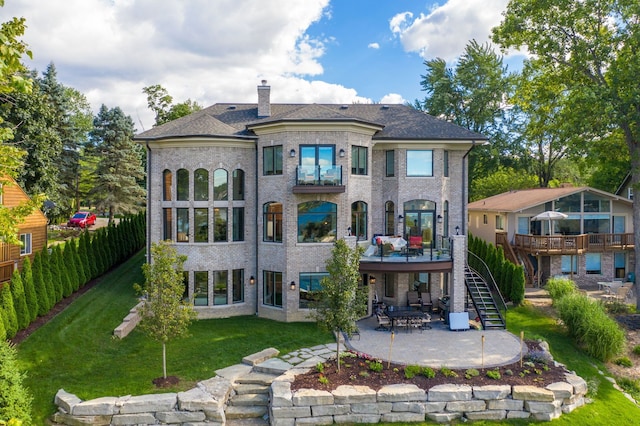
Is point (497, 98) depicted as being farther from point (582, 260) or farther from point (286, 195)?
point (286, 195)

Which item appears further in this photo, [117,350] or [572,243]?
[572,243]

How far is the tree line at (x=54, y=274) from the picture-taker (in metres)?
14.0

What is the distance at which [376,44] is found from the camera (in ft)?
72.3

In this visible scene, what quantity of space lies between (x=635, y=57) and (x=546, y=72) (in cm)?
466

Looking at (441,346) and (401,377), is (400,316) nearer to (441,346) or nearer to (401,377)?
(441,346)

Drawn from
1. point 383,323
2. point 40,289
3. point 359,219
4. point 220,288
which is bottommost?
point 383,323

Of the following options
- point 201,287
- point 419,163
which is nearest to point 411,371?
point 201,287

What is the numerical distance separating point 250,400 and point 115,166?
31.0m

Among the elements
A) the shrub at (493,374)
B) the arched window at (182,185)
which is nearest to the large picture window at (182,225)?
the arched window at (182,185)

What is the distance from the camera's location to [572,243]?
23578mm

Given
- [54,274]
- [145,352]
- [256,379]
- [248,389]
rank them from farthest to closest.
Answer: [54,274]
[145,352]
[256,379]
[248,389]

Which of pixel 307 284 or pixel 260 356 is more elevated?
pixel 307 284

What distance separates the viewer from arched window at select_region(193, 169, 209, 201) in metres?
17.4

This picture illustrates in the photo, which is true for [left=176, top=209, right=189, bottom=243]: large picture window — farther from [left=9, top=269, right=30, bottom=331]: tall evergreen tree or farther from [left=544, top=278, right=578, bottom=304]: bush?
[left=544, top=278, right=578, bottom=304]: bush
